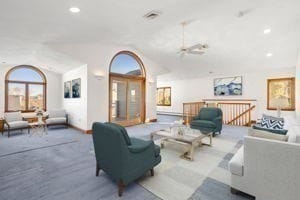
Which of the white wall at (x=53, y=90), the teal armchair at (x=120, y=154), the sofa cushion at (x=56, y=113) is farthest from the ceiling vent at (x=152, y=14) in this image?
the white wall at (x=53, y=90)

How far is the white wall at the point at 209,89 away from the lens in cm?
713

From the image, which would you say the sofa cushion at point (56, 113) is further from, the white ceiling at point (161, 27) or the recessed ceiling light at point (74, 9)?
the recessed ceiling light at point (74, 9)

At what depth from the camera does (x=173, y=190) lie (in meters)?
2.22

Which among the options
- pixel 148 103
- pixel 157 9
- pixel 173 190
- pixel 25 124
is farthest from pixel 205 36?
pixel 25 124

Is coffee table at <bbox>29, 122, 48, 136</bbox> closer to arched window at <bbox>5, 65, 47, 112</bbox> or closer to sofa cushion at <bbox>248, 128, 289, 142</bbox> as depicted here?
arched window at <bbox>5, 65, 47, 112</bbox>

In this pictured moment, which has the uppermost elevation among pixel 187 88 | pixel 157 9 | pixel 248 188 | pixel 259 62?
pixel 157 9

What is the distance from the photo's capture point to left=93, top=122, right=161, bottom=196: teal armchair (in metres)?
2.06

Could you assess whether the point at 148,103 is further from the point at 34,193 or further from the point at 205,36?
the point at 34,193

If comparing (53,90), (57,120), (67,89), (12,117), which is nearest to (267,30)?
(57,120)

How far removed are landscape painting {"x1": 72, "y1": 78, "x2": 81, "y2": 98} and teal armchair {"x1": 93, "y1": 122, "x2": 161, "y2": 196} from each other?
4268 mm

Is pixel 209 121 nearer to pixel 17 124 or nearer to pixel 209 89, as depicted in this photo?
pixel 209 89

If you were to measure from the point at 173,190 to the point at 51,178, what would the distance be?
6.56ft

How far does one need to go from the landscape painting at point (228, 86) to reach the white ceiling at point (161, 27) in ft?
4.87

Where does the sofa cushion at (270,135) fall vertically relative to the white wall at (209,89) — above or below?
below
